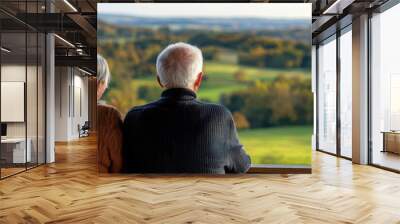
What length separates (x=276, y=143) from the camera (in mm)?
5648

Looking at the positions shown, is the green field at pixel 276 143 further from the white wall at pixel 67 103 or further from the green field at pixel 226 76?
the white wall at pixel 67 103

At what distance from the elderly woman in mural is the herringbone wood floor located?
29cm

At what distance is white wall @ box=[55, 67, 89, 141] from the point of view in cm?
1508

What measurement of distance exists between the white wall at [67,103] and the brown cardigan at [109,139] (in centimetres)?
989

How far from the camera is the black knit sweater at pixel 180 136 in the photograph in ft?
17.9

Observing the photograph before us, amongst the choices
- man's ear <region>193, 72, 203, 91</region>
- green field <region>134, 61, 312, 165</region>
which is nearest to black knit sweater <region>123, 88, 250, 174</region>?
man's ear <region>193, 72, 203, 91</region>

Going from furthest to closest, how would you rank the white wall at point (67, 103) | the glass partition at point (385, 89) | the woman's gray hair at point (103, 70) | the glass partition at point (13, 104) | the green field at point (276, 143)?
the white wall at point (67, 103)
the glass partition at point (385, 89)
the glass partition at point (13, 104)
the woman's gray hair at point (103, 70)
the green field at point (276, 143)

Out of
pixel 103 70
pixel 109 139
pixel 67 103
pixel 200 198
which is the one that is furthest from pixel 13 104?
pixel 67 103

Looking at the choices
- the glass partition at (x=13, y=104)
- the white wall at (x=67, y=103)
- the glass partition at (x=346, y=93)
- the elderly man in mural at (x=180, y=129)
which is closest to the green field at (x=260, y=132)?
the elderly man in mural at (x=180, y=129)

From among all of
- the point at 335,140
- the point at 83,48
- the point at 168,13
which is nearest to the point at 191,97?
the point at 168,13

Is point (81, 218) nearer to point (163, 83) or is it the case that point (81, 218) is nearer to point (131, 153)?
point (131, 153)

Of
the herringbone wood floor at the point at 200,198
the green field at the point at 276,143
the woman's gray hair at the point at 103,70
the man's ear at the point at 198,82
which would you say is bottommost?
the herringbone wood floor at the point at 200,198

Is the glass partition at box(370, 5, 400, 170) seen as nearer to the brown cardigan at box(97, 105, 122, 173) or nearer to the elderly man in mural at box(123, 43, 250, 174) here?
the elderly man in mural at box(123, 43, 250, 174)

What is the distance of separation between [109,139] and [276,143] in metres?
2.37
